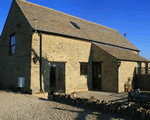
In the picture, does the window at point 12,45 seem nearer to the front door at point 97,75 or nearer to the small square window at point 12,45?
the small square window at point 12,45

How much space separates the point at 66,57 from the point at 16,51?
4177 millimetres

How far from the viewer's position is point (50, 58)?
12.0 meters

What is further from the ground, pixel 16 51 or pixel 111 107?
pixel 16 51

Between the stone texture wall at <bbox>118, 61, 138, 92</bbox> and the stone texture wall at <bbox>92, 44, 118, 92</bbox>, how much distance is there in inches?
18.5

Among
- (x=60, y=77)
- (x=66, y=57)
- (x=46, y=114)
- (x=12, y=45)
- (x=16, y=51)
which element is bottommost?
(x=46, y=114)

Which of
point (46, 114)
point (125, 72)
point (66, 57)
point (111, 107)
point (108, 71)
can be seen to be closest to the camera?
point (46, 114)

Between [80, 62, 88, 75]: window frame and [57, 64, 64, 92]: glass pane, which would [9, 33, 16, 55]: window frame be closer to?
[57, 64, 64, 92]: glass pane

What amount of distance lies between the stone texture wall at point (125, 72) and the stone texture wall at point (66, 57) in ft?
9.87

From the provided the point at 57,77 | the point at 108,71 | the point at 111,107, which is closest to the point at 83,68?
the point at 108,71

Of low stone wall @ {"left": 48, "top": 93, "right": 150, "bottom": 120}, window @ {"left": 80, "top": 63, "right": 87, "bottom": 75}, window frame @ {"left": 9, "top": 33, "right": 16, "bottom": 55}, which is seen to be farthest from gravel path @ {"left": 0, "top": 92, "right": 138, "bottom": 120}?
window @ {"left": 80, "top": 63, "right": 87, "bottom": 75}

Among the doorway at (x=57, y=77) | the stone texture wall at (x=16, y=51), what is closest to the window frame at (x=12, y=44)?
the stone texture wall at (x=16, y=51)

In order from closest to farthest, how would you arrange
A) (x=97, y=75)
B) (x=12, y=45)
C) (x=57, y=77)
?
(x=57, y=77)
(x=12, y=45)
(x=97, y=75)

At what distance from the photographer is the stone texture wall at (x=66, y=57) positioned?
11320mm

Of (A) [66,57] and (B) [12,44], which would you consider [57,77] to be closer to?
(A) [66,57]
